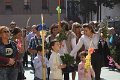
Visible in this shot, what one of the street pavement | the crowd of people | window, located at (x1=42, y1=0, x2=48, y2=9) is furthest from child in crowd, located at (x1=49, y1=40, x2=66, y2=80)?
window, located at (x1=42, y1=0, x2=48, y2=9)

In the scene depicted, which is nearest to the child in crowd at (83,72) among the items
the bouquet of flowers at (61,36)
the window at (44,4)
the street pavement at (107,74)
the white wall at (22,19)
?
the bouquet of flowers at (61,36)

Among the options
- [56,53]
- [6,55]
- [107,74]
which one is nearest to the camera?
[6,55]

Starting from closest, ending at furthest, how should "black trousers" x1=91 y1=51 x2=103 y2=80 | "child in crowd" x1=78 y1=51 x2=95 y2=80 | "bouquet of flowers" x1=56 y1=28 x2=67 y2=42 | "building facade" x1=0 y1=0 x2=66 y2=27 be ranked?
"child in crowd" x1=78 y1=51 x2=95 y2=80 < "bouquet of flowers" x1=56 y1=28 x2=67 y2=42 < "black trousers" x1=91 y1=51 x2=103 y2=80 < "building facade" x1=0 y1=0 x2=66 y2=27

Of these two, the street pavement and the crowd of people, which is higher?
the crowd of people

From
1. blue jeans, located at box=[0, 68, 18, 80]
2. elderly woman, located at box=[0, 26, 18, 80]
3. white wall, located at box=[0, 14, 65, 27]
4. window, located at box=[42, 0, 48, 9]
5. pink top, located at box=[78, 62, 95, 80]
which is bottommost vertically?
white wall, located at box=[0, 14, 65, 27]

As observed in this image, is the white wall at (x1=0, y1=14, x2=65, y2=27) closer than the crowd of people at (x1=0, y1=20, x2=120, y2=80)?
No

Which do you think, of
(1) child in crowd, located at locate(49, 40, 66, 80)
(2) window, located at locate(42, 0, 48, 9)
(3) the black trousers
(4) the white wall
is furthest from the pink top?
(2) window, located at locate(42, 0, 48, 9)

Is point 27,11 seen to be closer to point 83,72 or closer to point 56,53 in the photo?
point 83,72

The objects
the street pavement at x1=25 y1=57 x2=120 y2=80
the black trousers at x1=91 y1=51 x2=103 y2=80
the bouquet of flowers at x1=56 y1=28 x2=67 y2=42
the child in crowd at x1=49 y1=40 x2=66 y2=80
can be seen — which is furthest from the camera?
the street pavement at x1=25 y1=57 x2=120 y2=80

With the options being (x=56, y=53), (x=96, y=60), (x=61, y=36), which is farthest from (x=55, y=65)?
(x=96, y=60)

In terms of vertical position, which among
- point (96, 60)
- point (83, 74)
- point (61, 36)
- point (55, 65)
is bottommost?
point (83, 74)

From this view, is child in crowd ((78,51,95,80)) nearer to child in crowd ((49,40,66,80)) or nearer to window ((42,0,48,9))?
child in crowd ((49,40,66,80))

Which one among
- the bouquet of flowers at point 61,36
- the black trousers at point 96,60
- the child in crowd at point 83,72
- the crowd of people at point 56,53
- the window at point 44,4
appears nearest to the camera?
the crowd of people at point 56,53

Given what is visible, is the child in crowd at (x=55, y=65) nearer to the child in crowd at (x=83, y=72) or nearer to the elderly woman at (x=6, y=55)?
the child in crowd at (x=83, y=72)
